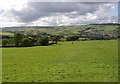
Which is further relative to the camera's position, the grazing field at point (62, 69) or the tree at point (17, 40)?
the tree at point (17, 40)

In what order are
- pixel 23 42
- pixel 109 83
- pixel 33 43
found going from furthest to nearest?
pixel 33 43 → pixel 23 42 → pixel 109 83

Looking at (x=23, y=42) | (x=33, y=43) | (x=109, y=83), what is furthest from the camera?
(x=33, y=43)

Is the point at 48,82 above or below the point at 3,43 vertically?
above

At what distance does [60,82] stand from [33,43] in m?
87.7

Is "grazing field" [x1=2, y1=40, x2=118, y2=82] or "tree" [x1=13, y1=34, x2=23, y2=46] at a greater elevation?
"grazing field" [x1=2, y1=40, x2=118, y2=82]

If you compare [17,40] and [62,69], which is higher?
[62,69]

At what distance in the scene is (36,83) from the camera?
1864cm

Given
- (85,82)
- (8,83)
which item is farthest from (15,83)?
(85,82)

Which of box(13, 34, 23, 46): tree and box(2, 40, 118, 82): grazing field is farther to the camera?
box(13, 34, 23, 46): tree

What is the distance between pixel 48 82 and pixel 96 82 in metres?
3.64

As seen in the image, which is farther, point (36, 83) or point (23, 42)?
point (23, 42)

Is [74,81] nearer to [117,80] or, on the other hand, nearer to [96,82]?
[96,82]

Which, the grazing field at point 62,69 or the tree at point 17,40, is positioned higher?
the grazing field at point 62,69

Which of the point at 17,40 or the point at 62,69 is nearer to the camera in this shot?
the point at 62,69
